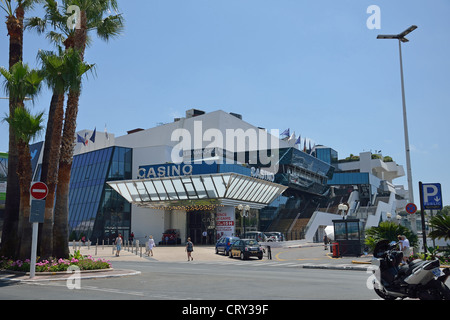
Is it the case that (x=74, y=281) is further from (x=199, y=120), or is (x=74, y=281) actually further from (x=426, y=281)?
(x=199, y=120)

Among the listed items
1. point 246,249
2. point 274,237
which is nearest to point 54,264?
point 246,249

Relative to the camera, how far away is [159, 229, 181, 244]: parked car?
167 ft

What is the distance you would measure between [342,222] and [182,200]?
22.5 m

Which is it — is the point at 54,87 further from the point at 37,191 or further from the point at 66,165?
the point at 37,191

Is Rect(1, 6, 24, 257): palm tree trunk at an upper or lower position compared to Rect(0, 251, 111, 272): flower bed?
upper

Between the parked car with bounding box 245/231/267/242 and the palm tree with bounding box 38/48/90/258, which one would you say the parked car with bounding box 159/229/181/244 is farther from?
the palm tree with bounding box 38/48/90/258

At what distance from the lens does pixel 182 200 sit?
48312mm

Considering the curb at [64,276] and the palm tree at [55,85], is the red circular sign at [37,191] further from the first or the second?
the curb at [64,276]

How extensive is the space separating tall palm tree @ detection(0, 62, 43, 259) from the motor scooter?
14241mm

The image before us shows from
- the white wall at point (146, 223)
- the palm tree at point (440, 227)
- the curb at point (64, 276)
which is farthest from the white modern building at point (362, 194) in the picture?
the curb at point (64, 276)

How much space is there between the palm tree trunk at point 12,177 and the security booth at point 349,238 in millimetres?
20690

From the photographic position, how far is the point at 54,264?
17.0 metres

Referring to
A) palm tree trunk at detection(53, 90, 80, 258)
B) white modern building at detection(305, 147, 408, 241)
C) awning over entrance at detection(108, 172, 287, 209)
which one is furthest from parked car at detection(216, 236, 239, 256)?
palm tree trunk at detection(53, 90, 80, 258)
